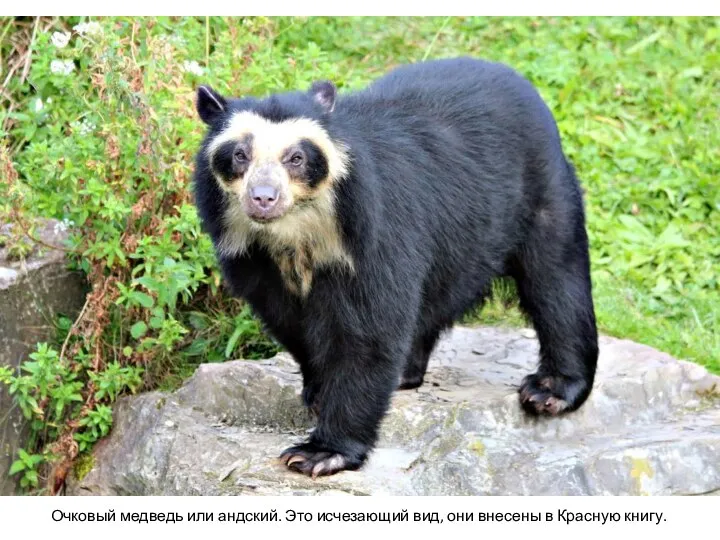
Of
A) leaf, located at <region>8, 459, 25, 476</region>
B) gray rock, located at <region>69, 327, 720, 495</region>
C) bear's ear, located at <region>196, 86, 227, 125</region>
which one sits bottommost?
leaf, located at <region>8, 459, 25, 476</region>

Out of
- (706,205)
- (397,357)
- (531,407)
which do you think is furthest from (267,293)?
(706,205)

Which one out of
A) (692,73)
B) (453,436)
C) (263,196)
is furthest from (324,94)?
(692,73)

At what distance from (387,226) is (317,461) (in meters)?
1.15

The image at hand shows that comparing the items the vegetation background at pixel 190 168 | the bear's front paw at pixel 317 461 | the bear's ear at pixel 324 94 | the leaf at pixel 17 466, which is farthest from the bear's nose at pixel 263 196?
the leaf at pixel 17 466

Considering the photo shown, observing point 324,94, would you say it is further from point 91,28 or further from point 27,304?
point 27,304

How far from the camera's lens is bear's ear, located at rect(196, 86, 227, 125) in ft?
16.7

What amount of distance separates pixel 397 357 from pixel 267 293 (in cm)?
67

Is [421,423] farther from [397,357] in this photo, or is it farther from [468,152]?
[468,152]

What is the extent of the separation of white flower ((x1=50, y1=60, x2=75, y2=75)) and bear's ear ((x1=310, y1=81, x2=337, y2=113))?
220cm

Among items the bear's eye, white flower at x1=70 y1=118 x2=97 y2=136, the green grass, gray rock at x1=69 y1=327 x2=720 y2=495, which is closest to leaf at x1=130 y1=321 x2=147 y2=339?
gray rock at x1=69 y1=327 x2=720 y2=495

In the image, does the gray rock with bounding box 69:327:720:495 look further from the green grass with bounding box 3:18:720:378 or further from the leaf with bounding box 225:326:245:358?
the green grass with bounding box 3:18:720:378

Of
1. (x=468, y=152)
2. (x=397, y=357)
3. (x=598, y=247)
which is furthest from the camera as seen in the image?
(x=598, y=247)

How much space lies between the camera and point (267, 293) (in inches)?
212

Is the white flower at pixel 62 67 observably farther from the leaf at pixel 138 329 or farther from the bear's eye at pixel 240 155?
the bear's eye at pixel 240 155
